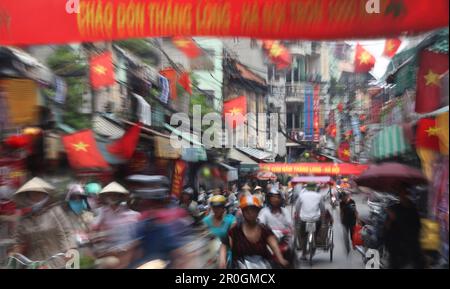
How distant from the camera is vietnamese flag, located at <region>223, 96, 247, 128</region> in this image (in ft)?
11.0

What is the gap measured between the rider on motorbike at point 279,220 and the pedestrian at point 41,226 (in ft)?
4.51

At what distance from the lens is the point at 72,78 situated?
135 inches

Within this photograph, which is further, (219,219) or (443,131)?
(219,219)

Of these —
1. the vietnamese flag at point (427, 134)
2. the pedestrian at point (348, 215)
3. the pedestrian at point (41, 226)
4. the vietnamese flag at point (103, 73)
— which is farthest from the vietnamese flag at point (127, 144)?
the vietnamese flag at point (427, 134)

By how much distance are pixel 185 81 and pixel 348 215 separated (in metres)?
1.43

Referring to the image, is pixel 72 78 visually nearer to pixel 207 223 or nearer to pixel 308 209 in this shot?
pixel 207 223

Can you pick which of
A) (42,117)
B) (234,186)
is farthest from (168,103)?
(42,117)

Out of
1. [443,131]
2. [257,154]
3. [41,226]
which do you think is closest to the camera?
[443,131]

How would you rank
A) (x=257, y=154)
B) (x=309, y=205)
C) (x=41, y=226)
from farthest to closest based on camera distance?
(x=41, y=226), (x=257, y=154), (x=309, y=205)

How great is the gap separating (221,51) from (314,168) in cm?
102

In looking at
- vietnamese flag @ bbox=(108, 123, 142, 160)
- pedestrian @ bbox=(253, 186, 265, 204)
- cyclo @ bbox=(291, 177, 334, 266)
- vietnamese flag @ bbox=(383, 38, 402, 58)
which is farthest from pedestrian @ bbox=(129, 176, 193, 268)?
vietnamese flag @ bbox=(383, 38, 402, 58)

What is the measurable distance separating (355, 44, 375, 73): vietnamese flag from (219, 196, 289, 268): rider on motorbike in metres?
1.13

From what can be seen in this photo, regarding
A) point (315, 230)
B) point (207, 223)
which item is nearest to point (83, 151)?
point (207, 223)
